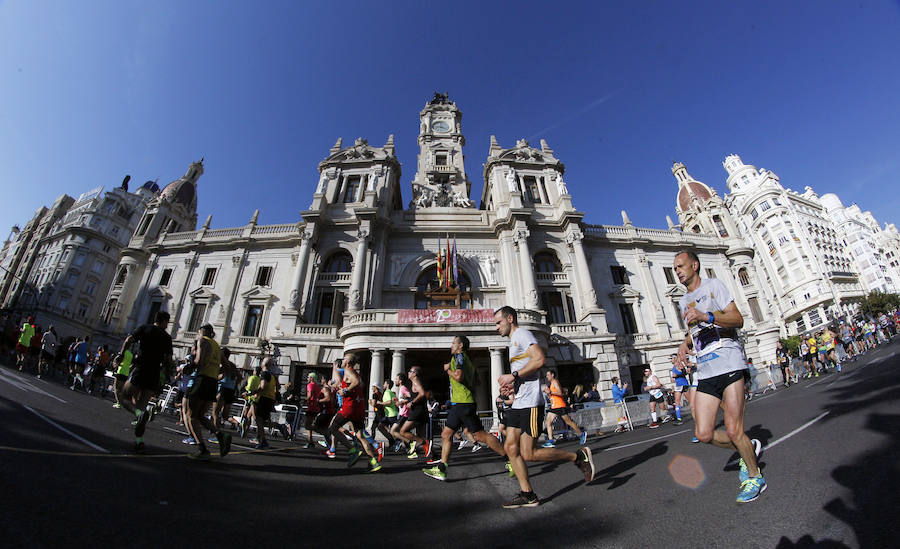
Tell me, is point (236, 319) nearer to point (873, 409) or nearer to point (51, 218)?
point (873, 409)

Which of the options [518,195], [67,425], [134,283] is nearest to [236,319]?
[134,283]

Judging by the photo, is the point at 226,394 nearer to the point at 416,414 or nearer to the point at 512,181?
the point at 416,414

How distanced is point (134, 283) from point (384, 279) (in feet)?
62.5

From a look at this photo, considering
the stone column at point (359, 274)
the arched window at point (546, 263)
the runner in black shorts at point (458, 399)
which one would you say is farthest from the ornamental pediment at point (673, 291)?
the runner in black shorts at point (458, 399)

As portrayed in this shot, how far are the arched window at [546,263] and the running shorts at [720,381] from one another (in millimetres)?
19806

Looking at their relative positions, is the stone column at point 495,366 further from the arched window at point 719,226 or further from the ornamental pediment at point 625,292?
the arched window at point 719,226

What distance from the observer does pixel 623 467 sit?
4.86 m

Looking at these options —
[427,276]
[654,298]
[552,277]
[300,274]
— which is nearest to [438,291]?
[427,276]

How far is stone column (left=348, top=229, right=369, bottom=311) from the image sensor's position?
19.1m

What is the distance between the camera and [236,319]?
21.9 m

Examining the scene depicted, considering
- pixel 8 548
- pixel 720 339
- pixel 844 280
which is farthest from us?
pixel 844 280

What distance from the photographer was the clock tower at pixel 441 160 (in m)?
26.5

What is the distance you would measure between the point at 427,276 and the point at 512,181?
972 centimetres

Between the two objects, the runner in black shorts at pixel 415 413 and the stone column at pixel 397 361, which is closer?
the runner in black shorts at pixel 415 413
